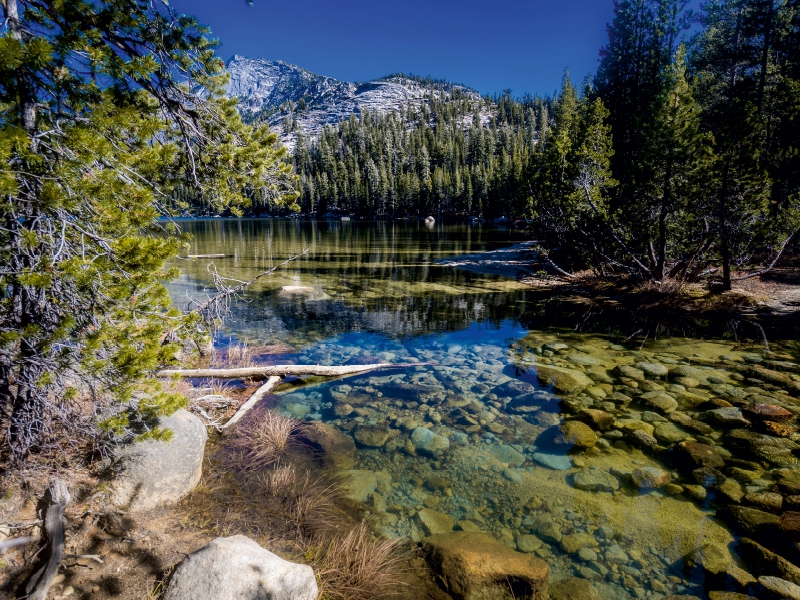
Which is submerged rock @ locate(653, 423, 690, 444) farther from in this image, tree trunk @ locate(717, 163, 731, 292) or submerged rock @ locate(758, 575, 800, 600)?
tree trunk @ locate(717, 163, 731, 292)

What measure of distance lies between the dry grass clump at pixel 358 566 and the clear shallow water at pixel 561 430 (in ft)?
1.86

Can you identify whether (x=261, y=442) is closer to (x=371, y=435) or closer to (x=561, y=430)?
(x=371, y=435)

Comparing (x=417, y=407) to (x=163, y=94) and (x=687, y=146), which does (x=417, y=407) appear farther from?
(x=687, y=146)

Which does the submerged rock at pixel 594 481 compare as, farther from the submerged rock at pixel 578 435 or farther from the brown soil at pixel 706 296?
the brown soil at pixel 706 296

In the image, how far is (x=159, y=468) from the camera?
4.83 m

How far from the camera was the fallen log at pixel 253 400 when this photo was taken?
Result: 705 cm

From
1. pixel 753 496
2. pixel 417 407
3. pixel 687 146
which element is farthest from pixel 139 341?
pixel 687 146

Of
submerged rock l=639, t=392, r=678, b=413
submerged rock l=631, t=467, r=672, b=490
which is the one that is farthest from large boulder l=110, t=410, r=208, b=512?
submerged rock l=639, t=392, r=678, b=413

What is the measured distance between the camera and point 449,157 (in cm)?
11888

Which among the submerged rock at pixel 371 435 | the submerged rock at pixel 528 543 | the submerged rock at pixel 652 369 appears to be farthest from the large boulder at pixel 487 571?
the submerged rock at pixel 652 369

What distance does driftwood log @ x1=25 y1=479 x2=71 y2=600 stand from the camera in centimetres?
320

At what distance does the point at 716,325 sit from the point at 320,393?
551 inches

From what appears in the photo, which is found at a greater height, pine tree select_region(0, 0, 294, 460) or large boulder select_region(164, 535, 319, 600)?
pine tree select_region(0, 0, 294, 460)

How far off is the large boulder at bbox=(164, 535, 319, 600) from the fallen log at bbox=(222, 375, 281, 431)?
361cm
